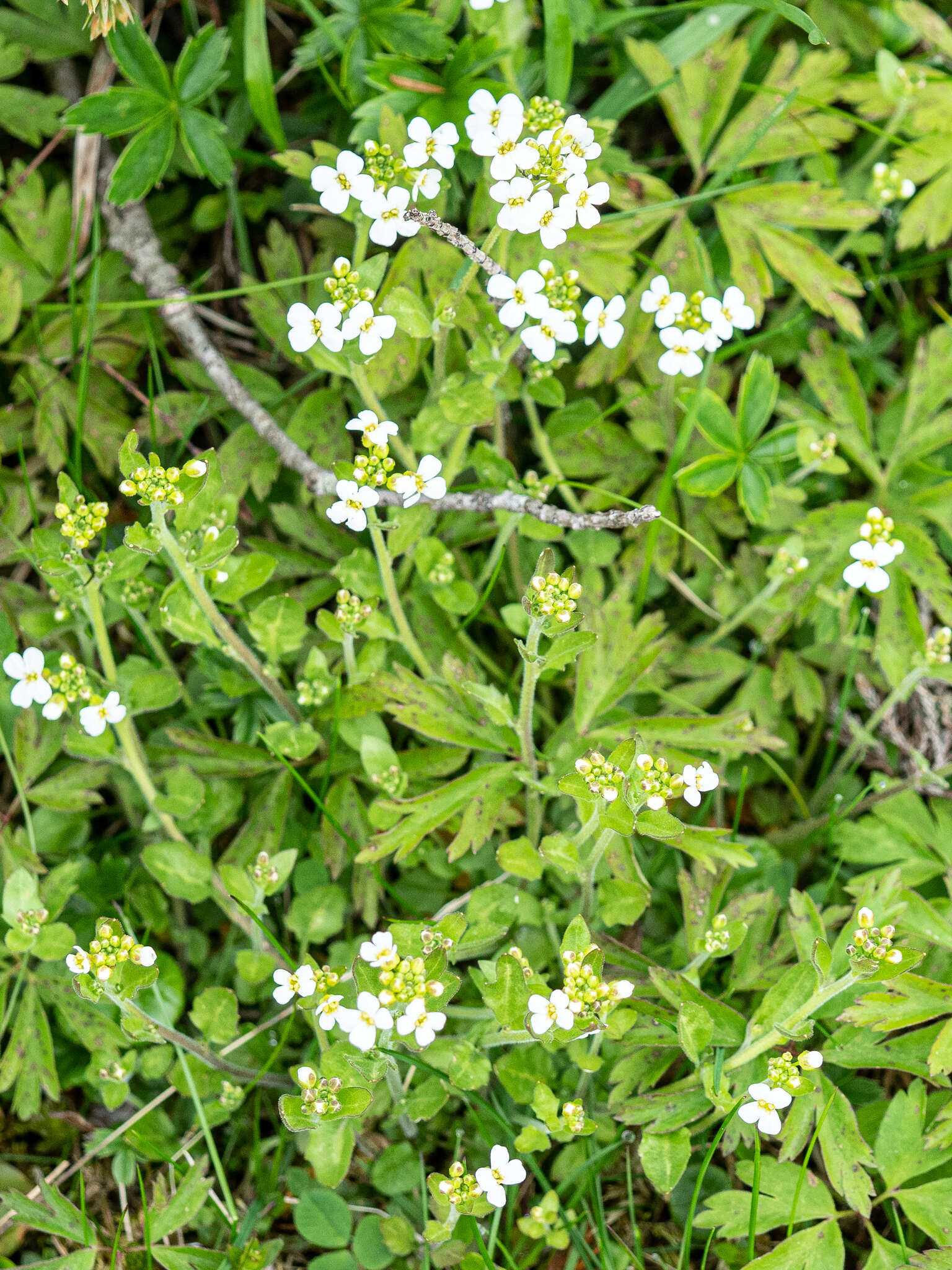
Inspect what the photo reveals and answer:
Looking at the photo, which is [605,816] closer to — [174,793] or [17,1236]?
[174,793]

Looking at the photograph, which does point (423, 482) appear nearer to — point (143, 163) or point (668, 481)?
point (668, 481)

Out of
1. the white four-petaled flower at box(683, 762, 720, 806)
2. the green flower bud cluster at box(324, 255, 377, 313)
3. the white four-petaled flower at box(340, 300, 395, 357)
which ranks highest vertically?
the green flower bud cluster at box(324, 255, 377, 313)

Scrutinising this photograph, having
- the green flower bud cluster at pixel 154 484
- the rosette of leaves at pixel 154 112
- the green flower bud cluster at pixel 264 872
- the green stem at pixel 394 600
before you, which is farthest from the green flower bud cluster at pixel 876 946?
the rosette of leaves at pixel 154 112

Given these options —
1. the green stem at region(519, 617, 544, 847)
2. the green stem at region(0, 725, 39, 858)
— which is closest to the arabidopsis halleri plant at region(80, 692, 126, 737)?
the green stem at region(0, 725, 39, 858)

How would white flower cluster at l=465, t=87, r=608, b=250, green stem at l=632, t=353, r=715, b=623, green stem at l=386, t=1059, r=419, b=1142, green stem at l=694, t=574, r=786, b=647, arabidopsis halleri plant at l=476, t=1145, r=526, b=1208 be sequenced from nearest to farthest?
arabidopsis halleri plant at l=476, t=1145, r=526, b=1208 → white flower cluster at l=465, t=87, r=608, b=250 → green stem at l=386, t=1059, r=419, b=1142 → green stem at l=632, t=353, r=715, b=623 → green stem at l=694, t=574, r=786, b=647

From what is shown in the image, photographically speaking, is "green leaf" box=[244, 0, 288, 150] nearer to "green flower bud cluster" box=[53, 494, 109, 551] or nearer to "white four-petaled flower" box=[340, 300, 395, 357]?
"white four-petaled flower" box=[340, 300, 395, 357]

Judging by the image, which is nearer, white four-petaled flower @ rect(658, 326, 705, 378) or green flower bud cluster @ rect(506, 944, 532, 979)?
green flower bud cluster @ rect(506, 944, 532, 979)

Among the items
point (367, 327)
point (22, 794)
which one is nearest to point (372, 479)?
point (367, 327)
